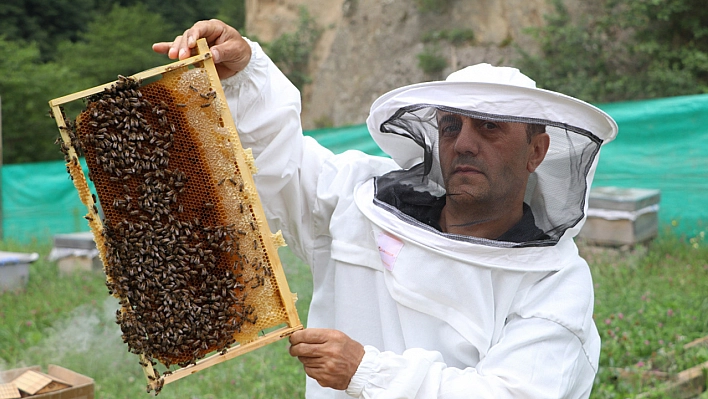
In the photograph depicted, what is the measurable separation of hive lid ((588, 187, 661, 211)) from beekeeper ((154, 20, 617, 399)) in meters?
4.83

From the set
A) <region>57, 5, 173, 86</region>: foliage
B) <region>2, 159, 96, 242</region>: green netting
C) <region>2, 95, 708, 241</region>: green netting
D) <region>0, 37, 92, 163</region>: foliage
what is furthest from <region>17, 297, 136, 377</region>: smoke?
<region>57, 5, 173, 86</region>: foliage

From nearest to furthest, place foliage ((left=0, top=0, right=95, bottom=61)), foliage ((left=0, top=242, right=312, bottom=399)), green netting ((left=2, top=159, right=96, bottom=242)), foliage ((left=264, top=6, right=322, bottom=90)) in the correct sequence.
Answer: foliage ((left=0, top=242, right=312, bottom=399)), green netting ((left=2, top=159, right=96, bottom=242)), foliage ((left=264, top=6, right=322, bottom=90)), foliage ((left=0, top=0, right=95, bottom=61))

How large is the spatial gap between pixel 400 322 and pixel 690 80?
11670 mm

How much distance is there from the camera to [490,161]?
2109 mm

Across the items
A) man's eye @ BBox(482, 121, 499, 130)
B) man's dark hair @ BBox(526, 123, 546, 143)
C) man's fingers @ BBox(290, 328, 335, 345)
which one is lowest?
man's fingers @ BBox(290, 328, 335, 345)

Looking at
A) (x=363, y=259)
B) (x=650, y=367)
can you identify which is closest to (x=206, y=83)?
(x=363, y=259)

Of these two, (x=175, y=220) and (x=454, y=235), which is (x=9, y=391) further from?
(x=454, y=235)

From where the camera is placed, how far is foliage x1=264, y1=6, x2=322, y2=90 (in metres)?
18.0

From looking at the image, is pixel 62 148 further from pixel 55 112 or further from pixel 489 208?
pixel 489 208

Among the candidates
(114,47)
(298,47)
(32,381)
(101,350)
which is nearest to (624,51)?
(298,47)

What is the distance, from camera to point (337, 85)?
17.3 meters

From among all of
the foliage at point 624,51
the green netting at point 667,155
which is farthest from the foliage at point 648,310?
the foliage at point 624,51

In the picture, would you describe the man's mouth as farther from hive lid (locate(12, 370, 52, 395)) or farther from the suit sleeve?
hive lid (locate(12, 370, 52, 395))

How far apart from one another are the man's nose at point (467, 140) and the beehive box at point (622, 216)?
16.8 ft
